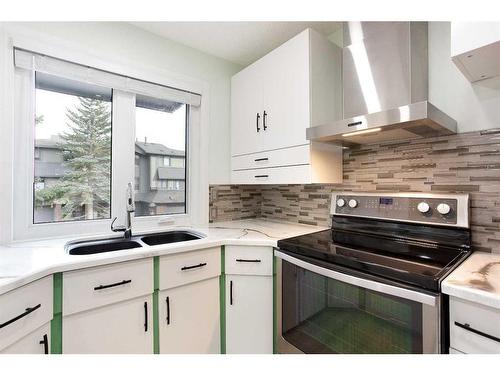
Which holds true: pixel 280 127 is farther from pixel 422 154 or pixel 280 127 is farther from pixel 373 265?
pixel 373 265

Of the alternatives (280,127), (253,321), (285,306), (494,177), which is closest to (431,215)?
(494,177)

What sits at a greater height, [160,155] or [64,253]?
[160,155]

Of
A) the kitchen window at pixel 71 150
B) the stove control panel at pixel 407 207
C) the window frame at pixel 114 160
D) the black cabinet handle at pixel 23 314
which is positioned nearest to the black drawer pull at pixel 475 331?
the stove control panel at pixel 407 207

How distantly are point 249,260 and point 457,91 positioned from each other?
1403 millimetres

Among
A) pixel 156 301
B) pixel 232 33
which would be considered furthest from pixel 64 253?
pixel 232 33

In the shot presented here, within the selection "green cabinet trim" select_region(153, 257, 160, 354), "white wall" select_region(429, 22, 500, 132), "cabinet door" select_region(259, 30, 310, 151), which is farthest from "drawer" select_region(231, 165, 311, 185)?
"green cabinet trim" select_region(153, 257, 160, 354)

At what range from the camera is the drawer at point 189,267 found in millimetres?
1297

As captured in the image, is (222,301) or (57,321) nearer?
(57,321)

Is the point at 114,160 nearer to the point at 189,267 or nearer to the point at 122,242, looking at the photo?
the point at 122,242

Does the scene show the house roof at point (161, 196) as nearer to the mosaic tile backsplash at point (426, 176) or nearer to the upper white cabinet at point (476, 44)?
the mosaic tile backsplash at point (426, 176)

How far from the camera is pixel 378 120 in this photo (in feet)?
3.83

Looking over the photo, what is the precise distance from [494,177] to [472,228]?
0.84ft

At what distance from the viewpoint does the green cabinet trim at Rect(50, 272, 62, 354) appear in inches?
40.1

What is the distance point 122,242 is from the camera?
5.06ft
